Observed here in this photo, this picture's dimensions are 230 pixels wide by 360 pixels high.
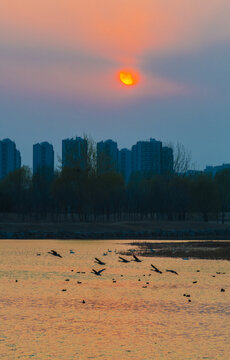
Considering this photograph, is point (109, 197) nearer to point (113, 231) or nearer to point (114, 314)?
point (113, 231)

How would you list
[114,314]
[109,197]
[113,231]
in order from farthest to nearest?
[109,197] < [113,231] < [114,314]

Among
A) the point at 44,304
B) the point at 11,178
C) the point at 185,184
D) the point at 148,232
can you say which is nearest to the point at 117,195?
the point at 185,184

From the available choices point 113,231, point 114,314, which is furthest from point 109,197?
point 114,314

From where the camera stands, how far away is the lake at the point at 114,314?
1659cm

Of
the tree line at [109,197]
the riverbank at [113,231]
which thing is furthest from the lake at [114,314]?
the tree line at [109,197]

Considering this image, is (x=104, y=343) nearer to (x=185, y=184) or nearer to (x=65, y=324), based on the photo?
(x=65, y=324)

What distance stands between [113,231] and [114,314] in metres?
76.0

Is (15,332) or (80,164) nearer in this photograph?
(15,332)

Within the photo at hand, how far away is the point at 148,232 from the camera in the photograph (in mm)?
98312

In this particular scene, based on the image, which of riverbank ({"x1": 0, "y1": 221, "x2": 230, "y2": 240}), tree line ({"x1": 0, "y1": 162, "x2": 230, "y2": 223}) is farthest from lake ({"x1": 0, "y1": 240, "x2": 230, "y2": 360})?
tree line ({"x1": 0, "y1": 162, "x2": 230, "y2": 223})

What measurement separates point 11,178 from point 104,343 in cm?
14080

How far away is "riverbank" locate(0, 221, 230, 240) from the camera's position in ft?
293

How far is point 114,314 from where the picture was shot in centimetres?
2206

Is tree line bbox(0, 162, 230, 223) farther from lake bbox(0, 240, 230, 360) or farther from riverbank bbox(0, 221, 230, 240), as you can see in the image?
lake bbox(0, 240, 230, 360)
